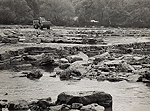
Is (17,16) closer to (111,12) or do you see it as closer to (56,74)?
(111,12)

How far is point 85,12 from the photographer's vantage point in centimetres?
10650

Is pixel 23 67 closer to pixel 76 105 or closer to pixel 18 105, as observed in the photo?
pixel 18 105

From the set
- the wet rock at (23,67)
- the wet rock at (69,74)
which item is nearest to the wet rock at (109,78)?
the wet rock at (69,74)

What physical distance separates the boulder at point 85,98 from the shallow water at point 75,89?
12.9 inches

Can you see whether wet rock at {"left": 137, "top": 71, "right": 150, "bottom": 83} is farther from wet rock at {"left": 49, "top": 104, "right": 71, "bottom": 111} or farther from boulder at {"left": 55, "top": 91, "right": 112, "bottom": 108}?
wet rock at {"left": 49, "top": 104, "right": 71, "bottom": 111}

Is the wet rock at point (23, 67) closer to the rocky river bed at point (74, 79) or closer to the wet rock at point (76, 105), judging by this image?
the rocky river bed at point (74, 79)

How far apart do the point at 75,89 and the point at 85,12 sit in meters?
96.0

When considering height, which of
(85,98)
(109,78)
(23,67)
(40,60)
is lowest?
(23,67)

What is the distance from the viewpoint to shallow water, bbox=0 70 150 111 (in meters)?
10.2

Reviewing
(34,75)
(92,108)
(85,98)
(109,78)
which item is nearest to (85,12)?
(34,75)

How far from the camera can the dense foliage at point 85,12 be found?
320 ft

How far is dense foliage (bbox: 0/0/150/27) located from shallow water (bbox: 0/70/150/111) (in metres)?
85.3

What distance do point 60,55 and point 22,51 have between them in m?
3.14

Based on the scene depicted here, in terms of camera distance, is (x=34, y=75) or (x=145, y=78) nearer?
(x=145, y=78)
